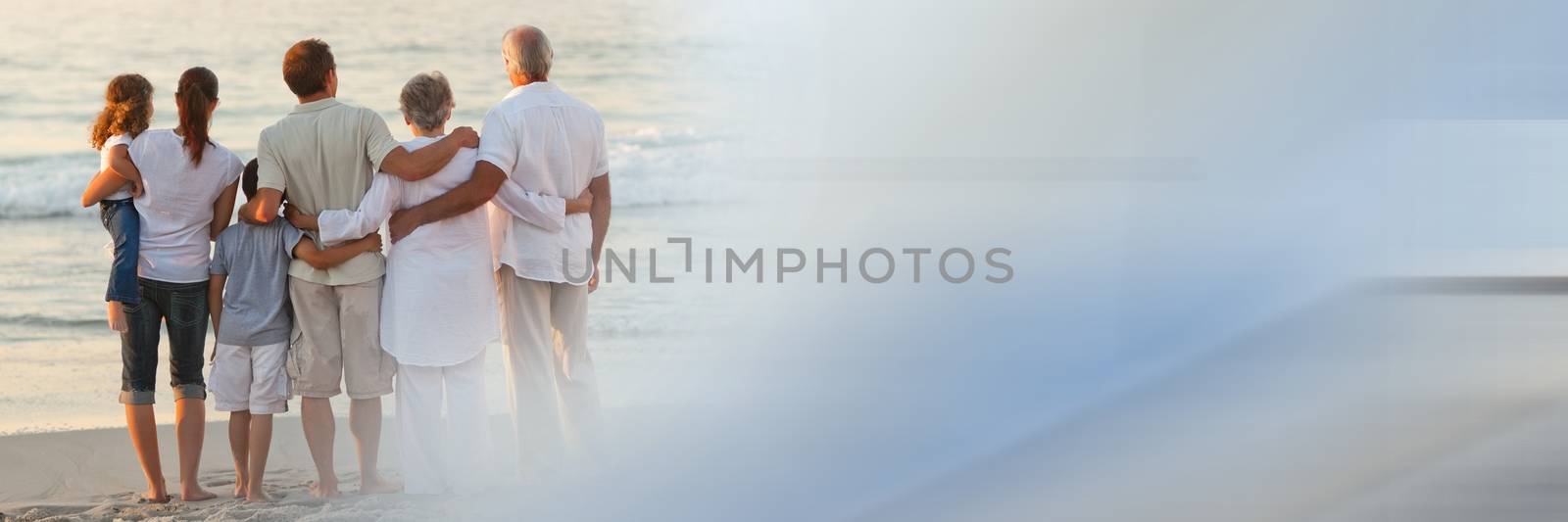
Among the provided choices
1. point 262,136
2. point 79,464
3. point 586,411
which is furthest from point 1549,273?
point 79,464

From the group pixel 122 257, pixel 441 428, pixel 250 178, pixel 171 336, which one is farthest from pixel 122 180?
pixel 441 428

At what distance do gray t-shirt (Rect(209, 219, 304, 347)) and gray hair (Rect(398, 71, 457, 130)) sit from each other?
0.41 metres

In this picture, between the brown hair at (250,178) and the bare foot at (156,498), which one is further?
the bare foot at (156,498)

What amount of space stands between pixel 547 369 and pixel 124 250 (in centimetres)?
107

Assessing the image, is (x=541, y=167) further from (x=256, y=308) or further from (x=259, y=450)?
(x=259, y=450)

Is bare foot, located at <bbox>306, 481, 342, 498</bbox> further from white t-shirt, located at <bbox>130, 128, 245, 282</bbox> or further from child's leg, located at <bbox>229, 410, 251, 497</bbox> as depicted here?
white t-shirt, located at <bbox>130, 128, 245, 282</bbox>

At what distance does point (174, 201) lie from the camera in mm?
3479

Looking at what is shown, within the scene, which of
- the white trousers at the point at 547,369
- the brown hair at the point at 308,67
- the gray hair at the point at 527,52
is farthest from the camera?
the white trousers at the point at 547,369

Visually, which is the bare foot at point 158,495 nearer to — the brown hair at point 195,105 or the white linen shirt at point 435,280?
the white linen shirt at point 435,280

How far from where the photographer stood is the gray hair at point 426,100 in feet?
11.3

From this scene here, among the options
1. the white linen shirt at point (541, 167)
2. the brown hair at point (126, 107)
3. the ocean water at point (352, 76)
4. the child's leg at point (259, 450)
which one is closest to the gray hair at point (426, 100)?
the white linen shirt at point (541, 167)

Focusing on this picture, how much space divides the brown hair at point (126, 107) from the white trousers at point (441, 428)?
864 mm

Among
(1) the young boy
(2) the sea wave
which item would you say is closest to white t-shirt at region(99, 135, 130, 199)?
(1) the young boy

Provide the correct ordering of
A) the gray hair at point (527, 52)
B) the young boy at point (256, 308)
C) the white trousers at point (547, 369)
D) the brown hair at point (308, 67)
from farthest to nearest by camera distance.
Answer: the white trousers at point (547, 369)
the gray hair at point (527, 52)
the young boy at point (256, 308)
the brown hair at point (308, 67)
